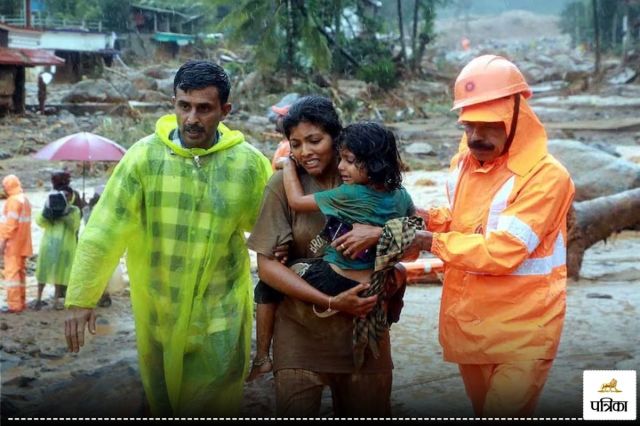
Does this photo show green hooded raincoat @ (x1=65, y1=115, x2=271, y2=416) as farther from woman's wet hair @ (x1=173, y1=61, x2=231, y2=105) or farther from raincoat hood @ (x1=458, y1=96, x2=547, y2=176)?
raincoat hood @ (x1=458, y1=96, x2=547, y2=176)

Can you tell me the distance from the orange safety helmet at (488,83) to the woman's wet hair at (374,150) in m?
0.33

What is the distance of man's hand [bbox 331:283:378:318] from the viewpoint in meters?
3.25

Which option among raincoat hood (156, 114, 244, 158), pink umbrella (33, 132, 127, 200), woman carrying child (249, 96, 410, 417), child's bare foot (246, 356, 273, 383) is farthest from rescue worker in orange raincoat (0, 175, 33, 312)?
woman carrying child (249, 96, 410, 417)

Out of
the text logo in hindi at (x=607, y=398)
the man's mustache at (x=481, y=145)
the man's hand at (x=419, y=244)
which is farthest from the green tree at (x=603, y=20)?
the man's hand at (x=419, y=244)

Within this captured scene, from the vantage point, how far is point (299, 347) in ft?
11.0

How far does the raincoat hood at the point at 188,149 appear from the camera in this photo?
3.69m

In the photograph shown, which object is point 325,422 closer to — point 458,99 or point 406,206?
point 406,206

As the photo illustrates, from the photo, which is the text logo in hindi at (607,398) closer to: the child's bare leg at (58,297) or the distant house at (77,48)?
the child's bare leg at (58,297)

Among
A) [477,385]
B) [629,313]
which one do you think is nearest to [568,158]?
[629,313]

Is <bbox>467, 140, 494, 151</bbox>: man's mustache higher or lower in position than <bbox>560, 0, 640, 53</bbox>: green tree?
lower

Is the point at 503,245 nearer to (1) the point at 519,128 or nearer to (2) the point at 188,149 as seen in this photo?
(1) the point at 519,128

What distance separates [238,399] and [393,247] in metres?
1.09

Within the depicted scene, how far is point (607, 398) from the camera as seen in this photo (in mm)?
3785

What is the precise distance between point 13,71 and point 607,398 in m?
22.4
